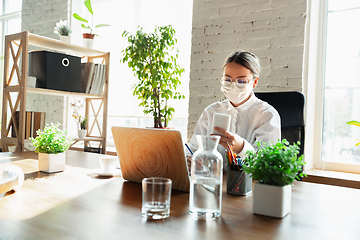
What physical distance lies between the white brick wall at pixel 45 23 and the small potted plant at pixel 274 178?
3567mm

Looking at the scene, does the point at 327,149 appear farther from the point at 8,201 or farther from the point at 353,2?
the point at 8,201

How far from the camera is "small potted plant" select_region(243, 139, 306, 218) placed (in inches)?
27.1

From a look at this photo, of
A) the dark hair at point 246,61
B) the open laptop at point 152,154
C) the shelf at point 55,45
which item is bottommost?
the open laptop at point 152,154

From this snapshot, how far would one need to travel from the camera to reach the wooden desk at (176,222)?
57cm

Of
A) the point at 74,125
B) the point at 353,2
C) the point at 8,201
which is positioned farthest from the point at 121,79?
the point at 8,201

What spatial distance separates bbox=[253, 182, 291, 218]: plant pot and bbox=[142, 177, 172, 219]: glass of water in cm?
20

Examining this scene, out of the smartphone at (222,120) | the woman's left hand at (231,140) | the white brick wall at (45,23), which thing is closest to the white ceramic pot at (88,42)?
the white brick wall at (45,23)

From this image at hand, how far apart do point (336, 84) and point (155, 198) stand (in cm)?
210

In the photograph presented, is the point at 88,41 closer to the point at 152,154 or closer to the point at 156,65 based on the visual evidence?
the point at 156,65

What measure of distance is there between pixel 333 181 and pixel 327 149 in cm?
39

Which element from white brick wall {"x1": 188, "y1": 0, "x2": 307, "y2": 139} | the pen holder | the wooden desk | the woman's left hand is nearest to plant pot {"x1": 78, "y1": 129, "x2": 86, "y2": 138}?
white brick wall {"x1": 188, "y1": 0, "x2": 307, "y2": 139}

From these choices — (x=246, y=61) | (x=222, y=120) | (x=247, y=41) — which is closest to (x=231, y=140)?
(x=222, y=120)

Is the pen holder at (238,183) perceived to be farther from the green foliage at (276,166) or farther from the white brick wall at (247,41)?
the white brick wall at (247,41)

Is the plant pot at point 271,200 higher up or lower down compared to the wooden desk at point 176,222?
higher up
